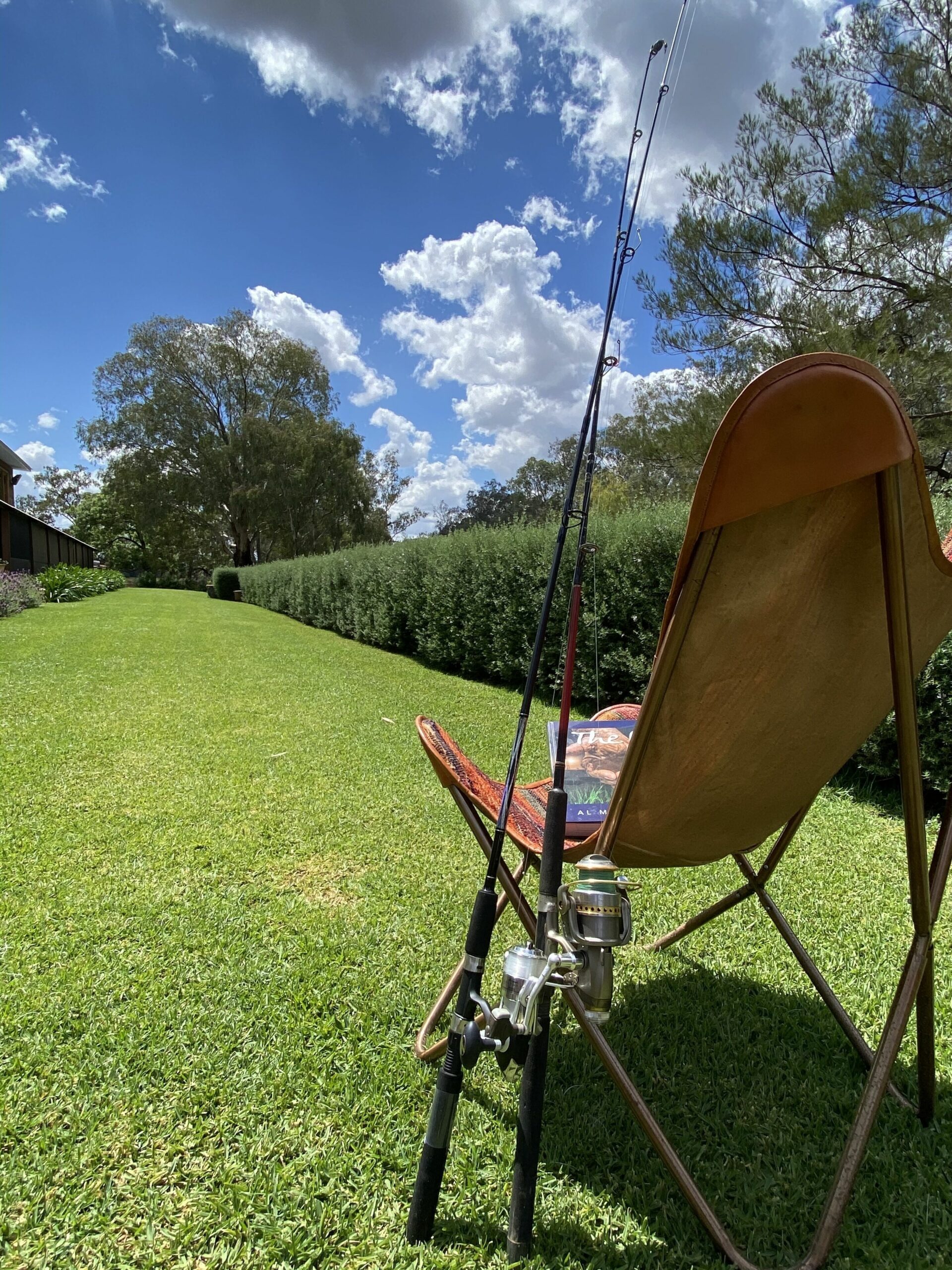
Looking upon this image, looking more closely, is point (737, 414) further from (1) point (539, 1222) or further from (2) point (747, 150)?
(2) point (747, 150)

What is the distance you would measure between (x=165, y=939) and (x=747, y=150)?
1002 cm

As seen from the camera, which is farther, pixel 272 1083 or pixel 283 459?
pixel 283 459

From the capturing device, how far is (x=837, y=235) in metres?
7.56

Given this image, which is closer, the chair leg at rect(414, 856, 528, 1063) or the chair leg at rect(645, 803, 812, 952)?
the chair leg at rect(414, 856, 528, 1063)

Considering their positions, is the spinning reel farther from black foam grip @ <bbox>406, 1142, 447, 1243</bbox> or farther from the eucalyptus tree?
the eucalyptus tree

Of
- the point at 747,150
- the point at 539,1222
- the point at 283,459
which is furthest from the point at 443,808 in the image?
the point at 283,459

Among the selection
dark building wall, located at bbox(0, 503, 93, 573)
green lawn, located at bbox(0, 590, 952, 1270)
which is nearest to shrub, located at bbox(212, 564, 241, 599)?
dark building wall, located at bbox(0, 503, 93, 573)

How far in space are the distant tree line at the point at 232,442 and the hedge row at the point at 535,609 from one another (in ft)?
81.0

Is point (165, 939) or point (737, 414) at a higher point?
point (737, 414)

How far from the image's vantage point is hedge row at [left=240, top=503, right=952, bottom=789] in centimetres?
376

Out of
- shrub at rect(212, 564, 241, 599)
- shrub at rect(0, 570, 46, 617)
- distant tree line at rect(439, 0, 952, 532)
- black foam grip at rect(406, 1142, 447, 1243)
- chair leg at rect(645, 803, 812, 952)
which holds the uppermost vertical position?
distant tree line at rect(439, 0, 952, 532)

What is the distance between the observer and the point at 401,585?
9.72m

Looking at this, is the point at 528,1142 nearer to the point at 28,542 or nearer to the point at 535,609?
the point at 535,609

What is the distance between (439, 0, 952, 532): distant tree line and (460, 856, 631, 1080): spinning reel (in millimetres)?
5961
